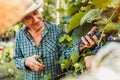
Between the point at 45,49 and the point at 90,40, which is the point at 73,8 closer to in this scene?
the point at 90,40

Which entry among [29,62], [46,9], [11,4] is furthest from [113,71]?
[46,9]

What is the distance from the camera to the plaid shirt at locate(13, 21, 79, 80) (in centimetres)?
210

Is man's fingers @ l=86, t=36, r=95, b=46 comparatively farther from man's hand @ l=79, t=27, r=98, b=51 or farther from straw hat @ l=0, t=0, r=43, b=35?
straw hat @ l=0, t=0, r=43, b=35

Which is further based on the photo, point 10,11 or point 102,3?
point 102,3

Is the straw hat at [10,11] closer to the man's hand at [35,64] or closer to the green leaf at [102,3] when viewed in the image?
the green leaf at [102,3]

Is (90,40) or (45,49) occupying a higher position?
(45,49)

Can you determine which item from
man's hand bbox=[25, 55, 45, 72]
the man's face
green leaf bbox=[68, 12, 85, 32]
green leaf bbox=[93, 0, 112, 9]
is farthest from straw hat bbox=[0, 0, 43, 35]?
the man's face

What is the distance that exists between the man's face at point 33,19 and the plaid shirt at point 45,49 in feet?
0.20

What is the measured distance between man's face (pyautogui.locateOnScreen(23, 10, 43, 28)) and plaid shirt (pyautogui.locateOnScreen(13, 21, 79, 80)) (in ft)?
0.20

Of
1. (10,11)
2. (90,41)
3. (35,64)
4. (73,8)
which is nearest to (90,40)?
(90,41)

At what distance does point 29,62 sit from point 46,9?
16.9 feet

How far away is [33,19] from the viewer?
2.13m

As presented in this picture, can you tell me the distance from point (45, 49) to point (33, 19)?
22cm

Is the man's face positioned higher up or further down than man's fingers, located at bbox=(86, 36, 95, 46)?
higher up
